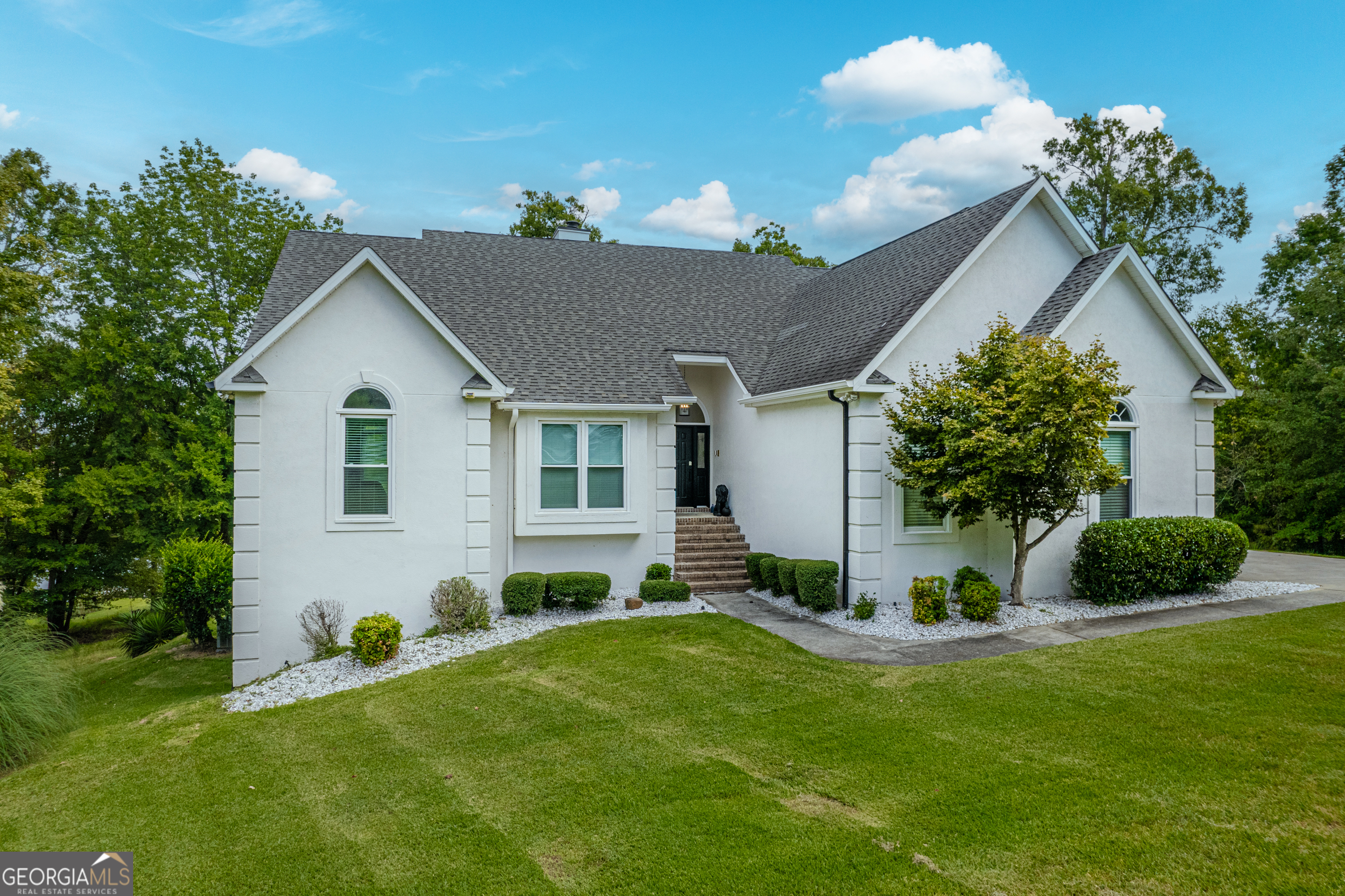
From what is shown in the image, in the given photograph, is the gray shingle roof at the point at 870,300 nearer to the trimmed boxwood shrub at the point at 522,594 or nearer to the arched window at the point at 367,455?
the trimmed boxwood shrub at the point at 522,594

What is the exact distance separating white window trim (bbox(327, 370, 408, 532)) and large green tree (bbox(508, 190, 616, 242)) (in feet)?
67.6

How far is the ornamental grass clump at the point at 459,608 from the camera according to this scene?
11.6 m

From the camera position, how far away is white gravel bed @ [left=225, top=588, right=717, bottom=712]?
9273mm

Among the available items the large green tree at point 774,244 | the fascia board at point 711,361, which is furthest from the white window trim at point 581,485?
the large green tree at point 774,244

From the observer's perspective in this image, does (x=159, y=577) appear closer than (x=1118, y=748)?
No

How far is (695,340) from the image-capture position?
16516 mm

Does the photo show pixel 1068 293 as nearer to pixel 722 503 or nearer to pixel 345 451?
pixel 722 503

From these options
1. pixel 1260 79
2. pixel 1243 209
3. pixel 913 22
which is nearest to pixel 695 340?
pixel 913 22

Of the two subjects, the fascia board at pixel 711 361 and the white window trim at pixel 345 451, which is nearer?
the white window trim at pixel 345 451

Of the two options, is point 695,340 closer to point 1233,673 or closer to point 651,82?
point 651,82

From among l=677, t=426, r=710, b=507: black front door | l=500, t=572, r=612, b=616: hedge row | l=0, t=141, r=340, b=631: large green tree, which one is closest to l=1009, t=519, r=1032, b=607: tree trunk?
l=500, t=572, r=612, b=616: hedge row

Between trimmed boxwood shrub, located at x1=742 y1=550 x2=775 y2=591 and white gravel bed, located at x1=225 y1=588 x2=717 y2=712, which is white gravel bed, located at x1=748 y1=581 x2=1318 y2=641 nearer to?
trimmed boxwood shrub, located at x1=742 y1=550 x2=775 y2=591

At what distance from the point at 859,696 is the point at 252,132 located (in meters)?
22.5

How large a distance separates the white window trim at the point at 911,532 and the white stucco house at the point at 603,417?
1.4 inches
